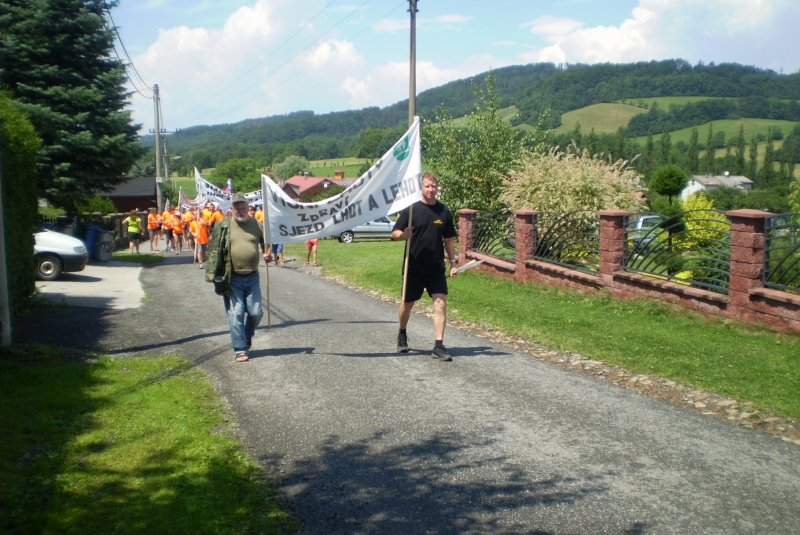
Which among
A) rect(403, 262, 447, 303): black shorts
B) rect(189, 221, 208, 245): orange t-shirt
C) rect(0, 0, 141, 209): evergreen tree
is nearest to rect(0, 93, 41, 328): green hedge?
rect(403, 262, 447, 303): black shorts

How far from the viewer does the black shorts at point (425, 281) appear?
822 cm

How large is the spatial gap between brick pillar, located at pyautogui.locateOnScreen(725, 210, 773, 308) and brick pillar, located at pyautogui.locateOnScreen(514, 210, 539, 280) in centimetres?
515

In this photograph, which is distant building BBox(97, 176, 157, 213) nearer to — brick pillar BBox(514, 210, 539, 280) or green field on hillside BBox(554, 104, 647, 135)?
brick pillar BBox(514, 210, 539, 280)

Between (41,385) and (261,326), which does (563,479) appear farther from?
(261,326)

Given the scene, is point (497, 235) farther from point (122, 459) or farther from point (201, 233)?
point (122, 459)

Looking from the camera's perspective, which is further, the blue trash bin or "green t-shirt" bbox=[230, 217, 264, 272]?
the blue trash bin

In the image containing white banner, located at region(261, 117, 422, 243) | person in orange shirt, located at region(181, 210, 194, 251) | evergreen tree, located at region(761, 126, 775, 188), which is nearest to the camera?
white banner, located at region(261, 117, 422, 243)

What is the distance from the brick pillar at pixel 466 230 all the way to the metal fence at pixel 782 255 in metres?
8.13

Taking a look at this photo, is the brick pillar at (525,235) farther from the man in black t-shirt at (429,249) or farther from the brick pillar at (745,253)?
the man in black t-shirt at (429,249)

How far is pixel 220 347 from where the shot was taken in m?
8.95

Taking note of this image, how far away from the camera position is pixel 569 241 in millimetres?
14156

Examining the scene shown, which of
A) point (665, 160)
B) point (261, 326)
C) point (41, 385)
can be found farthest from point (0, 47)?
point (665, 160)

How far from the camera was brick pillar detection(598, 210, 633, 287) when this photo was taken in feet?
40.3

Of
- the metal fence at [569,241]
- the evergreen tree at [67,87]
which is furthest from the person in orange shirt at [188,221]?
the metal fence at [569,241]
